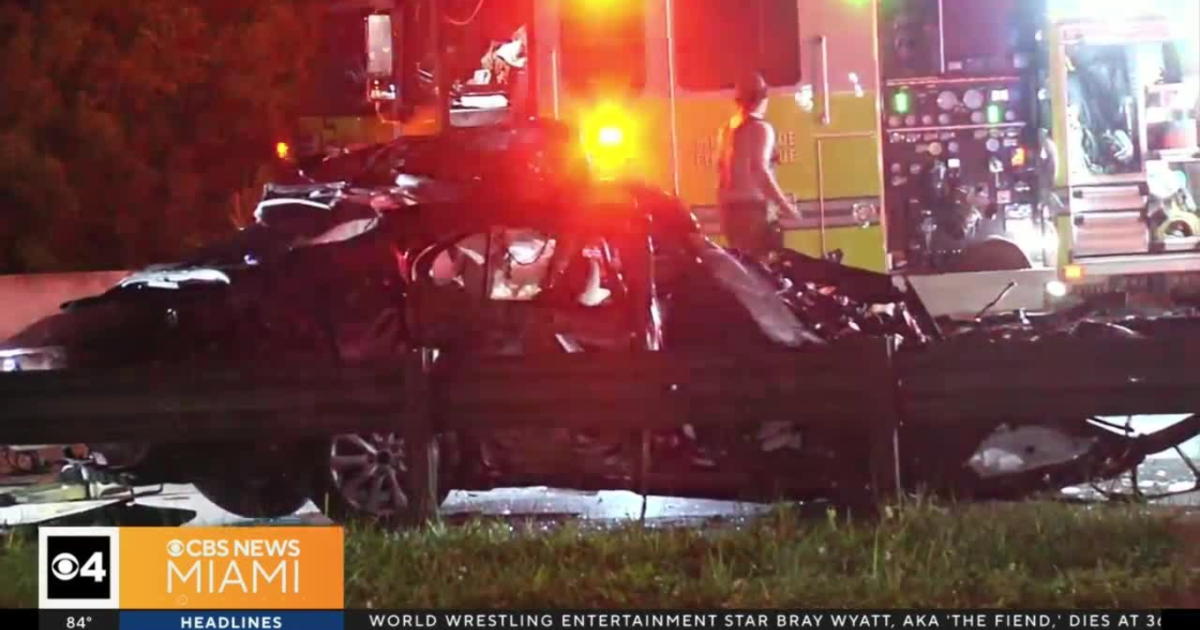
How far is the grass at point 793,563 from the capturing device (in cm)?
502

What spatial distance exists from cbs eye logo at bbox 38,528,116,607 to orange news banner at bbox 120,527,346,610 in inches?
1.9

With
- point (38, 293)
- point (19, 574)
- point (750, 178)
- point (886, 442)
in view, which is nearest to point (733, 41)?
point (750, 178)

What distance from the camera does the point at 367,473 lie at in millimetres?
6312

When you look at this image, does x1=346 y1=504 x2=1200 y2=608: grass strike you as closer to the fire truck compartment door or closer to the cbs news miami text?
the cbs news miami text

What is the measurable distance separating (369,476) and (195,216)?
4.15 metres

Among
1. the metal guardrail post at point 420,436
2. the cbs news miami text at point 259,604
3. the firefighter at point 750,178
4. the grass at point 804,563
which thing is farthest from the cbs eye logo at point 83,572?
the firefighter at point 750,178

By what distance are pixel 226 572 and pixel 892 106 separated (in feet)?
13.0

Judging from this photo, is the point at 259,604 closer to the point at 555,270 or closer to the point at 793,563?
the point at 793,563

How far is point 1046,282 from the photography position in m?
7.16

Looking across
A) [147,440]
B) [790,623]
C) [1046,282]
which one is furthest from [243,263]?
[1046,282]

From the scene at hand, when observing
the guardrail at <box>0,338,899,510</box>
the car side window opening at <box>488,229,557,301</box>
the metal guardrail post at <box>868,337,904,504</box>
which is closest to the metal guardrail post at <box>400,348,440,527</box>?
the guardrail at <box>0,338,899,510</box>

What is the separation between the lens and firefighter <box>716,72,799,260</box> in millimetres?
6672

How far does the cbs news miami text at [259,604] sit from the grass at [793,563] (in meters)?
0.08

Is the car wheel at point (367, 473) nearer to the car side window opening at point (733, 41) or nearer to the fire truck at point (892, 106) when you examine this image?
the fire truck at point (892, 106)
